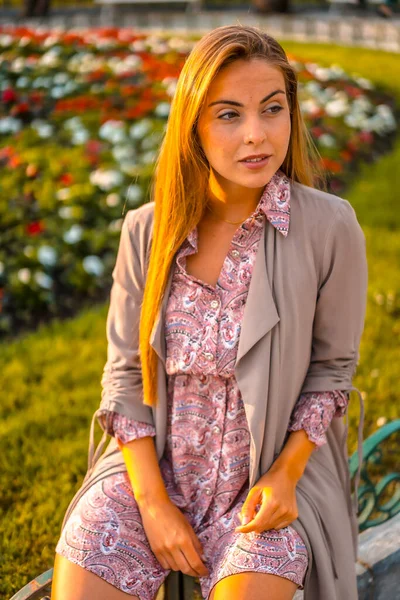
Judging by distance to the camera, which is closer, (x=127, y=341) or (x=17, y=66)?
(x=127, y=341)

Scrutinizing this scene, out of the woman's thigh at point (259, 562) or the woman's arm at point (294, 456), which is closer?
the woman's thigh at point (259, 562)

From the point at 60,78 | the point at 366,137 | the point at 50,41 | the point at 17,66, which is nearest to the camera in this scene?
the point at 366,137

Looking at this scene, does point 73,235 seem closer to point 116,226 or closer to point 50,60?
point 116,226

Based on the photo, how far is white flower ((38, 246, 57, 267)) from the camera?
5.05 m

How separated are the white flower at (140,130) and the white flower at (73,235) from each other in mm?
1789

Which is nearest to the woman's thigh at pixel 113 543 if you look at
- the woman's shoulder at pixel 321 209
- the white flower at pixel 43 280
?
the woman's shoulder at pixel 321 209

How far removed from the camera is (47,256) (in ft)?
16.6

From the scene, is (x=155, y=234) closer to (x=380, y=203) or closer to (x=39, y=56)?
(x=380, y=203)

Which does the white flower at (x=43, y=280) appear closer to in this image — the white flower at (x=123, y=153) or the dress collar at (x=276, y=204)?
the white flower at (x=123, y=153)

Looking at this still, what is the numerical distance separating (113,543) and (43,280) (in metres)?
2.92

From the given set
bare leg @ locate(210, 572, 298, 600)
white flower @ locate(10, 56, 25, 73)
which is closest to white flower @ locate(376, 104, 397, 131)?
white flower @ locate(10, 56, 25, 73)

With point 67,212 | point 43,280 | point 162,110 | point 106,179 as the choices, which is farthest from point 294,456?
point 162,110

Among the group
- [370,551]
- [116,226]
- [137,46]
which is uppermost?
[137,46]

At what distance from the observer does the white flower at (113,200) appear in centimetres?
569
